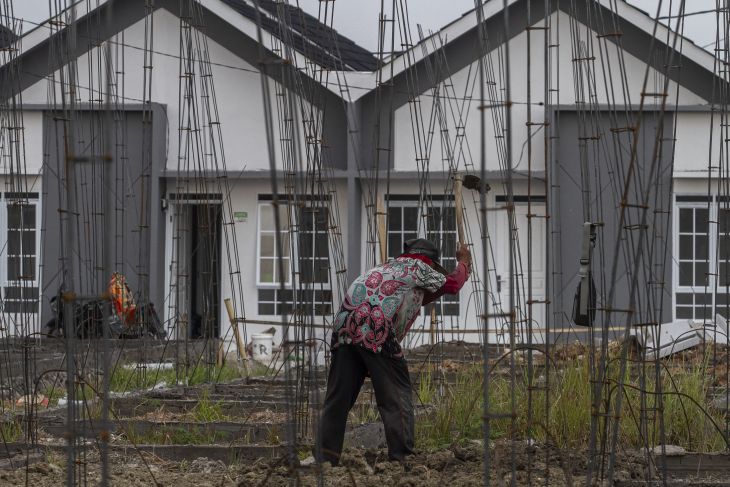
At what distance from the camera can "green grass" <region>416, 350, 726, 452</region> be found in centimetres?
516

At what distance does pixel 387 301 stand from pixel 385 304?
0.02 m

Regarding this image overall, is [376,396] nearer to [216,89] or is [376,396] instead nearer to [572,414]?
[572,414]

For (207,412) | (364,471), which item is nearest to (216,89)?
(207,412)

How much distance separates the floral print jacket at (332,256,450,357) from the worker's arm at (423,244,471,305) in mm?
37

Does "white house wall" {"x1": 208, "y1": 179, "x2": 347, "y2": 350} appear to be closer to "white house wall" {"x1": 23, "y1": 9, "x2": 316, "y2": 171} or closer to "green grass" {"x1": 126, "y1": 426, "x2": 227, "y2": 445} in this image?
"white house wall" {"x1": 23, "y1": 9, "x2": 316, "y2": 171}

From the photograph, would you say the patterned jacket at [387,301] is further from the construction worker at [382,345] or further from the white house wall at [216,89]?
the white house wall at [216,89]

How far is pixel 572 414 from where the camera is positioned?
5.20m

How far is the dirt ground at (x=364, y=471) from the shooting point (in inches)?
175

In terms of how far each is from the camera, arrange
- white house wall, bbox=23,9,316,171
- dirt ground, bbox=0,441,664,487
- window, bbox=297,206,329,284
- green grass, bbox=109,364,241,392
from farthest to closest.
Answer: white house wall, bbox=23,9,316,171 → green grass, bbox=109,364,241,392 → dirt ground, bbox=0,441,664,487 → window, bbox=297,206,329,284

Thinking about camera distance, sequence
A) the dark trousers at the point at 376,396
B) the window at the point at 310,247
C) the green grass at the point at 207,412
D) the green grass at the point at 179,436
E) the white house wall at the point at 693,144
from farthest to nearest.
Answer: the white house wall at the point at 693,144 < the green grass at the point at 207,412 < the green grass at the point at 179,436 < the dark trousers at the point at 376,396 < the window at the point at 310,247

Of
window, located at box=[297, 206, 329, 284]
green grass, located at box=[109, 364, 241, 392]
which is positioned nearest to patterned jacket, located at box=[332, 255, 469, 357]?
window, located at box=[297, 206, 329, 284]

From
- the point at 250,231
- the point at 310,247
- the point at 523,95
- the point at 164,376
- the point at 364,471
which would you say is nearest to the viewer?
the point at 310,247

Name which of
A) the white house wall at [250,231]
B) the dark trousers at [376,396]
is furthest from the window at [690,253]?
the dark trousers at [376,396]

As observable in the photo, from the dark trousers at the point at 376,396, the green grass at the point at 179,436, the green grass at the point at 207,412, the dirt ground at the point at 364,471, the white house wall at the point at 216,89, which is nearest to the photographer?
the dirt ground at the point at 364,471
